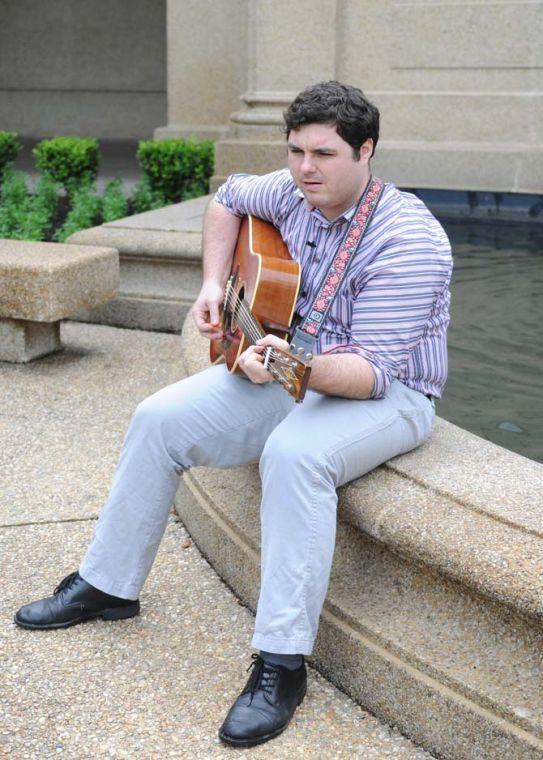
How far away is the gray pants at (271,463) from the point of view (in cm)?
283

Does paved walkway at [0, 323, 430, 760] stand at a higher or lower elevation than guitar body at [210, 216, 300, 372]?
lower

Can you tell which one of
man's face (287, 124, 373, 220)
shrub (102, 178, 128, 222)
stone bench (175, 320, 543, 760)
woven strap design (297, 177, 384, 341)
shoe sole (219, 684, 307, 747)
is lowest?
shoe sole (219, 684, 307, 747)

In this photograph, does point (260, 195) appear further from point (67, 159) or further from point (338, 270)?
point (67, 159)

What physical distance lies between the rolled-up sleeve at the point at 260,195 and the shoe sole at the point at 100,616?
132 cm

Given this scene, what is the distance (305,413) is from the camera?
302cm

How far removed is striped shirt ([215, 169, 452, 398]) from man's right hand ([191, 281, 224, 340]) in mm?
333

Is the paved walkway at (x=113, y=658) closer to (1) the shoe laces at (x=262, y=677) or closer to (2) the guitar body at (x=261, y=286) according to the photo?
(1) the shoe laces at (x=262, y=677)

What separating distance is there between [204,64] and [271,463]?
9908 mm

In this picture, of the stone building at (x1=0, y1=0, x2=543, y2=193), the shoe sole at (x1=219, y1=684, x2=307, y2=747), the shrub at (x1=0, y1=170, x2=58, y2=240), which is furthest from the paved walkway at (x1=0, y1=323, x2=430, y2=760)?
the stone building at (x1=0, y1=0, x2=543, y2=193)

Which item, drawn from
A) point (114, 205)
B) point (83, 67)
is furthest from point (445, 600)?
point (83, 67)

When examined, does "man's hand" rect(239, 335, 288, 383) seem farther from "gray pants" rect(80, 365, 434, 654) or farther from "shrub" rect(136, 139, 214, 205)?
"shrub" rect(136, 139, 214, 205)

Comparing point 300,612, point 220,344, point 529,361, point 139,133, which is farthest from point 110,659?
point 139,133

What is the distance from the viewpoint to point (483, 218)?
9414 millimetres

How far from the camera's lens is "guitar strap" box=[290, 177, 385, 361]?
3.11 m
